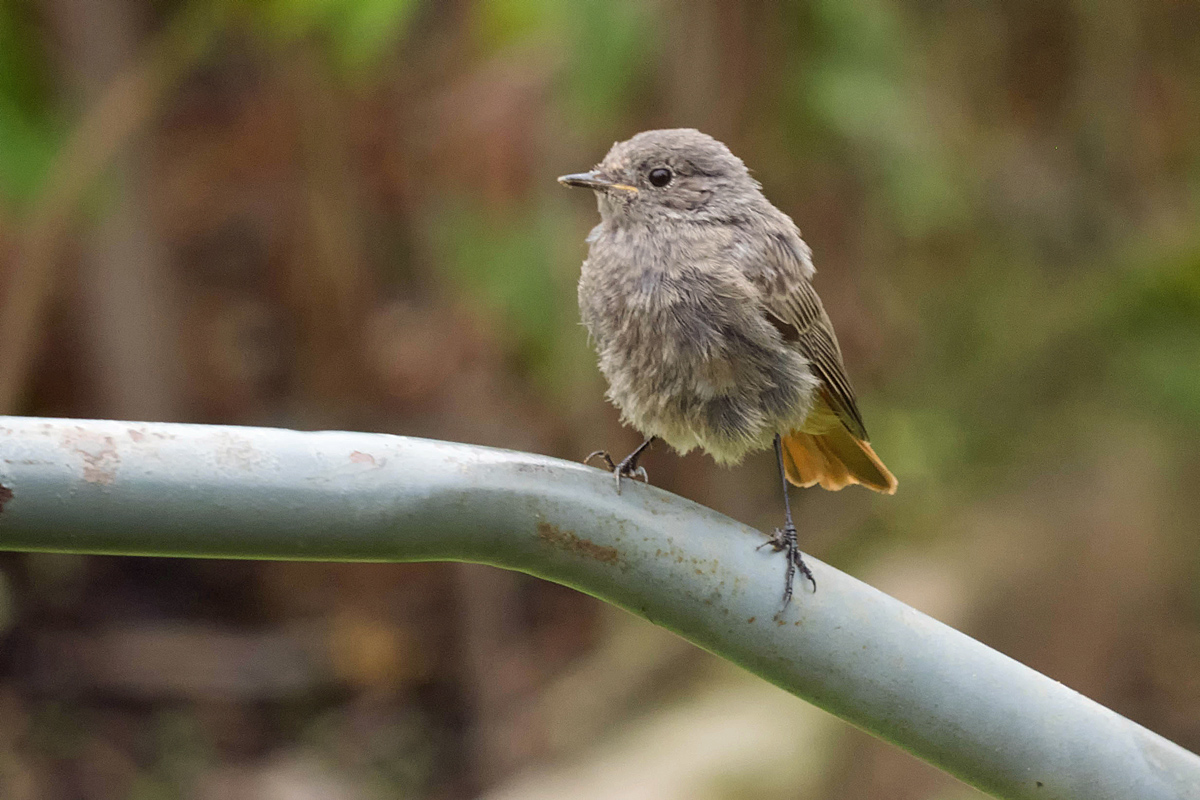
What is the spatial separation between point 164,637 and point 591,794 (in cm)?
239

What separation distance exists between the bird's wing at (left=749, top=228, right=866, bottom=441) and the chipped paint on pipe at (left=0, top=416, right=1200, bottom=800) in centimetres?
95

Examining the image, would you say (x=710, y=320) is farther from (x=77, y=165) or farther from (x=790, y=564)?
(x=77, y=165)

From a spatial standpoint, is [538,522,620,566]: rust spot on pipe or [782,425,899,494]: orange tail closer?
[538,522,620,566]: rust spot on pipe

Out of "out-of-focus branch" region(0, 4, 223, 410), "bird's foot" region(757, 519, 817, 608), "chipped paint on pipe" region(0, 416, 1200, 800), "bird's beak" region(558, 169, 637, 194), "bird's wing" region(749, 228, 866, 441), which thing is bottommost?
"chipped paint on pipe" region(0, 416, 1200, 800)

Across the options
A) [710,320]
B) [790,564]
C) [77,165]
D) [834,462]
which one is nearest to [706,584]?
[790,564]

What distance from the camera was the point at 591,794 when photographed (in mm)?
4160

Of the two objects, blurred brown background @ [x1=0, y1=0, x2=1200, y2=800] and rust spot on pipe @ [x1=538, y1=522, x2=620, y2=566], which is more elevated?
blurred brown background @ [x1=0, y1=0, x2=1200, y2=800]

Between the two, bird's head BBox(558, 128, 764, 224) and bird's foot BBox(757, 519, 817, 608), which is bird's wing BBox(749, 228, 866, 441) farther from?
bird's foot BBox(757, 519, 817, 608)

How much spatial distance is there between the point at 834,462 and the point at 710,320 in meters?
0.55

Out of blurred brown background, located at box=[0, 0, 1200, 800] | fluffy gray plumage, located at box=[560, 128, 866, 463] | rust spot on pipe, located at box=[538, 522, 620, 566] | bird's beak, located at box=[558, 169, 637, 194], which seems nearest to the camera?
rust spot on pipe, located at box=[538, 522, 620, 566]

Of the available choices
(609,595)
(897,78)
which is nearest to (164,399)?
(897,78)

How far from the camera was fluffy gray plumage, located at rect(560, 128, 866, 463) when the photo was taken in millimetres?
2389

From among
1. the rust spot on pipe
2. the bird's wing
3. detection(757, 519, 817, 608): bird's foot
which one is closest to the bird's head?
the bird's wing

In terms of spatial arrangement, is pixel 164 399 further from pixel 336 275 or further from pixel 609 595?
pixel 609 595
